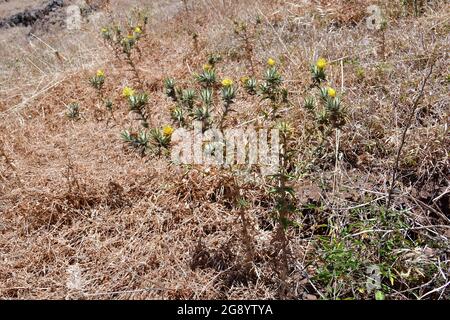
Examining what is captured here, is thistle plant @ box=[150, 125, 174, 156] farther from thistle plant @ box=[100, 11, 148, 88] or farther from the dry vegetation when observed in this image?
thistle plant @ box=[100, 11, 148, 88]

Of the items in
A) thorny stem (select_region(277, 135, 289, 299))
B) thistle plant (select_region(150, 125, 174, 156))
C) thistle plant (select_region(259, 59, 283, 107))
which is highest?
thistle plant (select_region(259, 59, 283, 107))

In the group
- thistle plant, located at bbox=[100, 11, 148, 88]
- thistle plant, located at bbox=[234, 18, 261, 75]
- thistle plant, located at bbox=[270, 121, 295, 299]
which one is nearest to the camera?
thistle plant, located at bbox=[270, 121, 295, 299]

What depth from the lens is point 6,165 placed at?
2.76m

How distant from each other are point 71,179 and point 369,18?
109 inches

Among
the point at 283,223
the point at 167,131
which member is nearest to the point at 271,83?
the point at 167,131

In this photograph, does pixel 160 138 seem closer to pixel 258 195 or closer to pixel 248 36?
pixel 258 195

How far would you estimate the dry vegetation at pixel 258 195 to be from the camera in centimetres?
179

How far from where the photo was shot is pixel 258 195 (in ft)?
7.03

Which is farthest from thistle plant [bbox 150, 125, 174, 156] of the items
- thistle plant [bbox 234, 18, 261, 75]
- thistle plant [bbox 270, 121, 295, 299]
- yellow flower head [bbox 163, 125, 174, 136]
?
thistle plant [bbox 234, 18, 261, 75]

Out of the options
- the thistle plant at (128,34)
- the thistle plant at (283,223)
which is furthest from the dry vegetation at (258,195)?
the thistle plant at (128,34)

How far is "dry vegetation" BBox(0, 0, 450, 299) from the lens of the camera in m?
1.79

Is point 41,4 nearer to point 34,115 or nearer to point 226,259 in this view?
point 34,115

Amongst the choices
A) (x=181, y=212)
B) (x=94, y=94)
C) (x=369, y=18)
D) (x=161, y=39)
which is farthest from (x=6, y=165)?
(x=369, y=18)

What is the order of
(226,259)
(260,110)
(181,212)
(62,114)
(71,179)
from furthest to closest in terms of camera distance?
(62,114)
(260,110)
(71,179)
(181,212)
(226,259)
